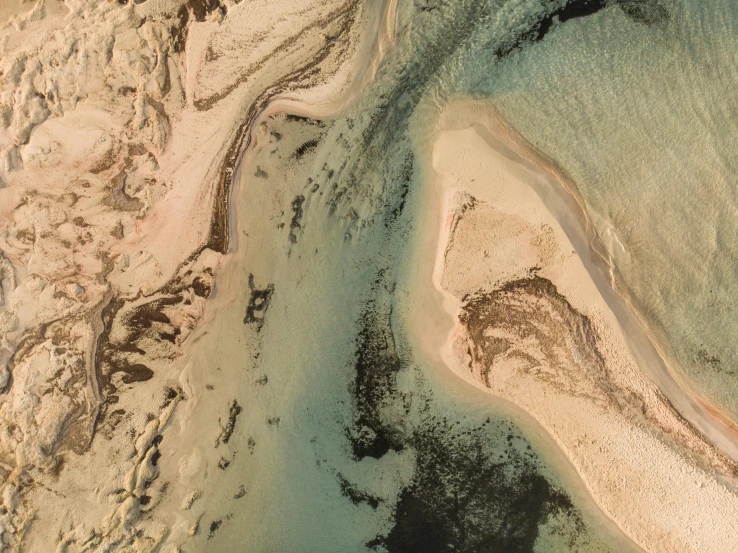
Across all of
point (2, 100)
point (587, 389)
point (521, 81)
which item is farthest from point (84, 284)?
point (587, 389)

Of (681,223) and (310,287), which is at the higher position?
(310,287)

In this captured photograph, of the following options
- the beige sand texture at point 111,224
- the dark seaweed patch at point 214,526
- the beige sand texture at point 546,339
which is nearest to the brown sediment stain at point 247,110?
the beige sand texture at point 111,224

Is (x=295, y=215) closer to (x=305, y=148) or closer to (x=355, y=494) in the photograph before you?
(x=305, y=148)

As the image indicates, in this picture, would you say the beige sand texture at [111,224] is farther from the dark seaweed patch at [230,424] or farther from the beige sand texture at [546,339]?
the beige sand texture at [546,339]

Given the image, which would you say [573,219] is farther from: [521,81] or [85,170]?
[85,170]


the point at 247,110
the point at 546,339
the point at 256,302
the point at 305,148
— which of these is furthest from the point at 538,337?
the point at 247,110

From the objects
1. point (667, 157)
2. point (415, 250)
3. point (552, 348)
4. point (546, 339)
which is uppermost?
point (415, 250)

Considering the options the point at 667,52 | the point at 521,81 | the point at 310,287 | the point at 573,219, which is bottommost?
the point at 573,219
